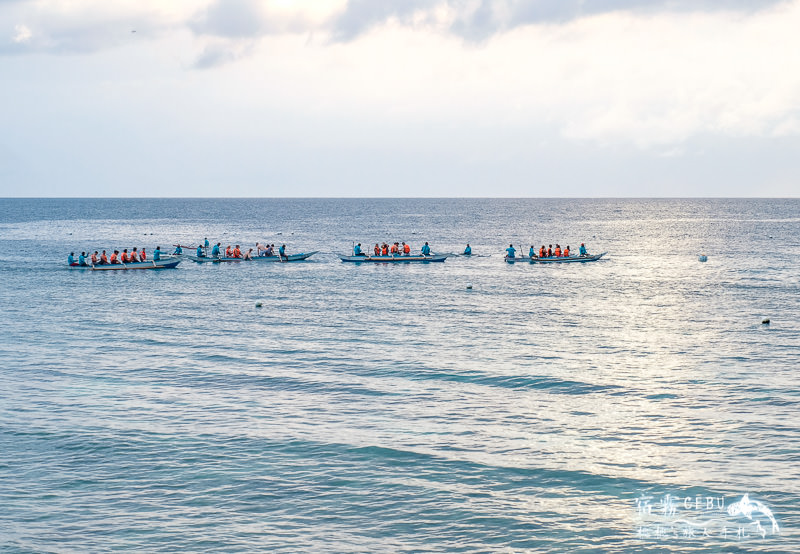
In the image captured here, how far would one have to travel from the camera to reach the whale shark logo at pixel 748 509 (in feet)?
64.4

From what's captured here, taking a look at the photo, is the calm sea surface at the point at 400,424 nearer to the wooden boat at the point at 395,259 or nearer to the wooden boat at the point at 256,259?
the wooden boat at the point at 395,259

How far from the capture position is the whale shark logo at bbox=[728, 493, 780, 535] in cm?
1964

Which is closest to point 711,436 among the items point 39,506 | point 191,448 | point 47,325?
point 191,448

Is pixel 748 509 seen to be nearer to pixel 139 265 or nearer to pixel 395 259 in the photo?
pixel 395 259

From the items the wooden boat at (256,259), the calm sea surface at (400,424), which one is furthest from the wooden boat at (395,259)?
the calm sea surface at (400,424)

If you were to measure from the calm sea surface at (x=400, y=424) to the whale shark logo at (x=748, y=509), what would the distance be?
48mm

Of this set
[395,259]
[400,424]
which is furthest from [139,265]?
[400,424]

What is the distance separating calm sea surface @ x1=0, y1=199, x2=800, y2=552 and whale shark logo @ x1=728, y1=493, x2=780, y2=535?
0.05 metres

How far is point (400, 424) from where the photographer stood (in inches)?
1040

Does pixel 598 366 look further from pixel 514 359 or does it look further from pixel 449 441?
pixel 449 441

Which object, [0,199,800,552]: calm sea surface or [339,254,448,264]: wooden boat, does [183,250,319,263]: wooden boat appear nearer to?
[339,254,448,264]: wooden boat

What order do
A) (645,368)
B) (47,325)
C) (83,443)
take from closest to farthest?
1. (83,443)
2. (645,368)
3. (47,325)

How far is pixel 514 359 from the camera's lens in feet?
117

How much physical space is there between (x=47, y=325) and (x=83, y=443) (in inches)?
915
